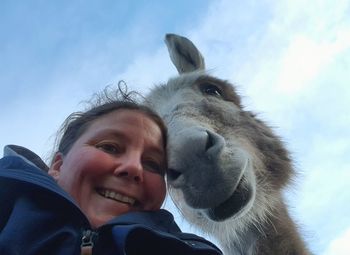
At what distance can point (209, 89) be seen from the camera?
13.2 feet

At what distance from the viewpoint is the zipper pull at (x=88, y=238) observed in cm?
162

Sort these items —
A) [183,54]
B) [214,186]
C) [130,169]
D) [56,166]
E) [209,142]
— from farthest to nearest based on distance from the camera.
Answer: [183,54] < [209,142] < [214,186] < [56,166] < [130,169]

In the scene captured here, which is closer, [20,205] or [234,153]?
[20,205]

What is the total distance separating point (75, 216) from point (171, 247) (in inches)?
14.4

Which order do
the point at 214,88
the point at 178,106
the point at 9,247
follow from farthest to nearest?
1. the point at 214,88
2. the point at 178,106
3. the point at 9,247

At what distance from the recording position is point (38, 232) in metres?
1.69

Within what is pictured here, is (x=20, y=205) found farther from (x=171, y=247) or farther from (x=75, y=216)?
(x=171, y=247)

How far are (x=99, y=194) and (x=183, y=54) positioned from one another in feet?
9.75

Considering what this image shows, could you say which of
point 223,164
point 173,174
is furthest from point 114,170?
point 223,164

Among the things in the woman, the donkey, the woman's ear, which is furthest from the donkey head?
the woman's ear

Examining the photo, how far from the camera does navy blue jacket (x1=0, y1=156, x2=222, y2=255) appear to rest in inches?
64.8

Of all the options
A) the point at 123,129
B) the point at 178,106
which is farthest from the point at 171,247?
the point at 178,106

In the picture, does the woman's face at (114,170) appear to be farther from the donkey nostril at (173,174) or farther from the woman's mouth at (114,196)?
the donkey nostril at (173,174)

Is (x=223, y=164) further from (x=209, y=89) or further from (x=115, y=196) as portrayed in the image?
(x=209, y=89)
